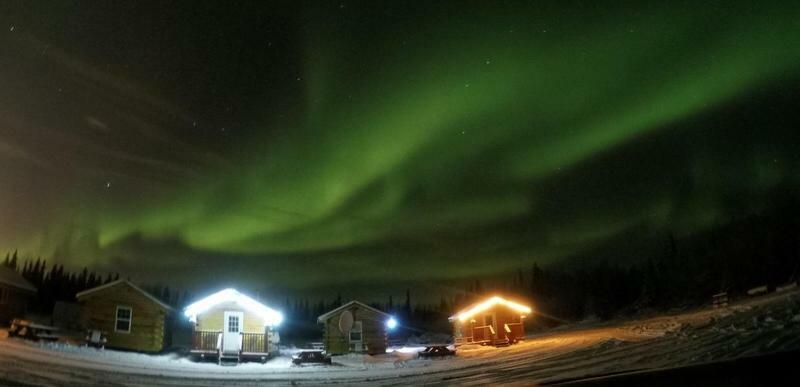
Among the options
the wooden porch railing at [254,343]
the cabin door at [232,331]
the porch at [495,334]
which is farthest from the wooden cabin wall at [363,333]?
the cabin door at [232,331]

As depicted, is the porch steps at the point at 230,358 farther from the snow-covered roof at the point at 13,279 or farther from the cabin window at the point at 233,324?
the snow-covered roof at the point at 13,279

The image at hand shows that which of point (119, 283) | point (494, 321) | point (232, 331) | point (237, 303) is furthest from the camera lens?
point (494, 321)

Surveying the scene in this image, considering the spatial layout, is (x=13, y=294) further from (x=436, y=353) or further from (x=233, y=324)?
(x=436, y=353)

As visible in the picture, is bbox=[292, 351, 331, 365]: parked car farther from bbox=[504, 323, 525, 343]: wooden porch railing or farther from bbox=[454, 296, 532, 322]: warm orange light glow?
bbox=[454, 296, 532, 322]: warm orange light glow

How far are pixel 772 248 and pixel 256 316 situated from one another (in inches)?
875

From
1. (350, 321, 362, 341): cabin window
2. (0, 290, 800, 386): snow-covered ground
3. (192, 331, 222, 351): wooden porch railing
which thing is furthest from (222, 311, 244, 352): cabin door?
(350, 321, 362, 341): cabin window

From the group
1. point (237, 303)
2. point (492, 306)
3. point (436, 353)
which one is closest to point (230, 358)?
point (237, 303)

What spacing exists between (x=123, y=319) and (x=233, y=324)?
5117 mm

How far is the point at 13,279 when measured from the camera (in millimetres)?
29266

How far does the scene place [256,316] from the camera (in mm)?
25625

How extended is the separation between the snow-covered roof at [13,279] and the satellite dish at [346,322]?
1881cm

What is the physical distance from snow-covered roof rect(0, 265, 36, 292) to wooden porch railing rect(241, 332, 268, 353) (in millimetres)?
15369

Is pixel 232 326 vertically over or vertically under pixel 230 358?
over

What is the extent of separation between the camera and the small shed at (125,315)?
77.1 feet
